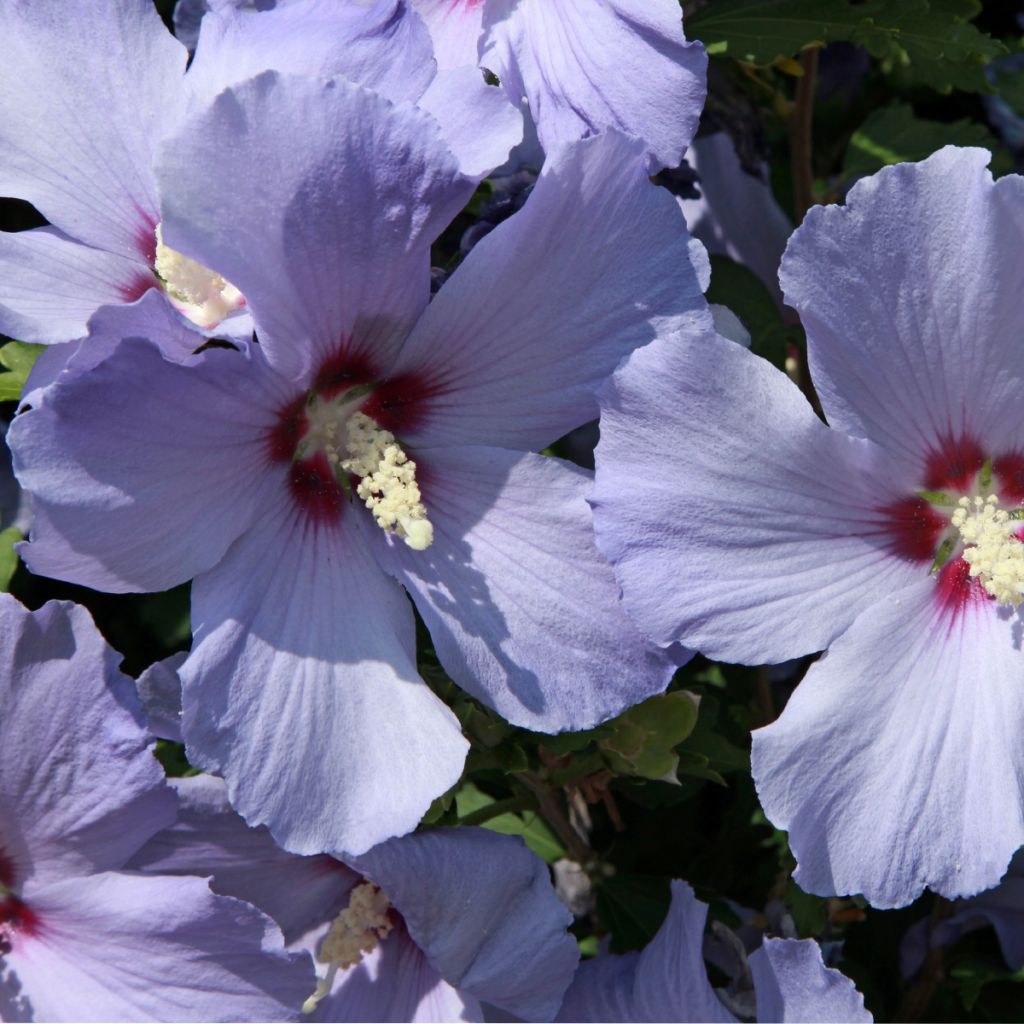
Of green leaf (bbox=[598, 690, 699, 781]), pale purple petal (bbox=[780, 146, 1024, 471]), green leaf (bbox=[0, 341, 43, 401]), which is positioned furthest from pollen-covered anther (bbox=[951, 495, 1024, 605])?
green leaf (bbox=[0, 341, 43, 401])

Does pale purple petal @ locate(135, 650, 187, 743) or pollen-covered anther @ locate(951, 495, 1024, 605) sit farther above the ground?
pollen-covered anther @ locate(951, 495, 1024, 605)

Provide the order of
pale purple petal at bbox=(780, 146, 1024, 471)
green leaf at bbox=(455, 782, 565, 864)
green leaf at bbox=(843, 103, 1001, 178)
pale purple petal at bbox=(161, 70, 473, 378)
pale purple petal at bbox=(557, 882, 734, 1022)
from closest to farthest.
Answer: pale purple petal at bbox=(161, 70, 473, 378), pale purple petal at bbox=(780, 146, 1024, 471), pale purple petal at bbox=(557, 882, 734, 1022), green leaf at bbox=(455, 782, 565, 864), green leaf at bbox=(843, 103, 1001, 178)

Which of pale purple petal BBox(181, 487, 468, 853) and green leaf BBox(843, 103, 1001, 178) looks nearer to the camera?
pale purple petal BBox(181, 487, 468, 853)

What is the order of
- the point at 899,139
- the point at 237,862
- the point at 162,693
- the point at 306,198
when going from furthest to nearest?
the point at 899,139
the point at 237,862
the point at 162,693
the point at 306,198

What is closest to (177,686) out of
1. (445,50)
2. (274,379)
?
(274,379)

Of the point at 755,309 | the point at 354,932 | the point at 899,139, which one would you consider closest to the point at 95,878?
the point at 354,932

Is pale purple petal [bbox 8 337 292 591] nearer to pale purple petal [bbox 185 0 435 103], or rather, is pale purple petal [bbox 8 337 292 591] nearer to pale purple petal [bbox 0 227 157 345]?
pale purple petal [bbox 0 227 157 345]

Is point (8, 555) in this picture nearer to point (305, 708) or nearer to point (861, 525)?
point (305, 708)
